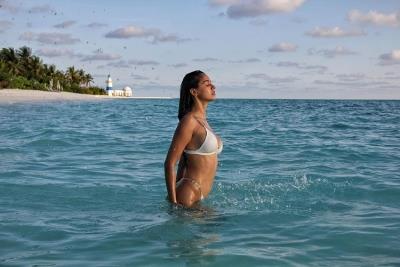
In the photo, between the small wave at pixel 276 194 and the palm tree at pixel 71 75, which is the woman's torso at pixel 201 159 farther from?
the palm tree at pixel 71 75

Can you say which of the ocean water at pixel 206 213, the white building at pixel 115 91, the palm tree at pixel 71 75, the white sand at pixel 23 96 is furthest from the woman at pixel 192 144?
the white building at pixel 115 91

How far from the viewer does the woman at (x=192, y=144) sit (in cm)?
→ 505

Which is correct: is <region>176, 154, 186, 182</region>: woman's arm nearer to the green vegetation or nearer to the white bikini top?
the white bikini top

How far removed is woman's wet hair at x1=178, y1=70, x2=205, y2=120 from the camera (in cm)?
518

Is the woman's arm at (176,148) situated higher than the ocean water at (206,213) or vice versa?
the woman's arm at (176,148)

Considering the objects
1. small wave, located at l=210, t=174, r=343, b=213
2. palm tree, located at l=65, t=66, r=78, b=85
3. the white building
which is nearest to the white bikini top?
small wave, located at l=210, t=174, r=343, b=213

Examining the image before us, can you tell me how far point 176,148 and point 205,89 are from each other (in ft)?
2.23

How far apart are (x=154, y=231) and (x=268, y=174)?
4.46 metres

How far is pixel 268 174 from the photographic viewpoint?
9.04 meters

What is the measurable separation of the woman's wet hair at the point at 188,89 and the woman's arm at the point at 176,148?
16 cm

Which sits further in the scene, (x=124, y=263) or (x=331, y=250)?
(x=331, y=250)

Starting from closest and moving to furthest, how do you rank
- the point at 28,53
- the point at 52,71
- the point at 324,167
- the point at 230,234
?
1. the point at 230,234
2. the point at 324,167
3. the point at 28,53
4. the point at 52,71

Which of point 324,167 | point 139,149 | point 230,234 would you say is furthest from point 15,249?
point 139,149

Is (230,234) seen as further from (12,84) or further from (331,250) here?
(12,84)
